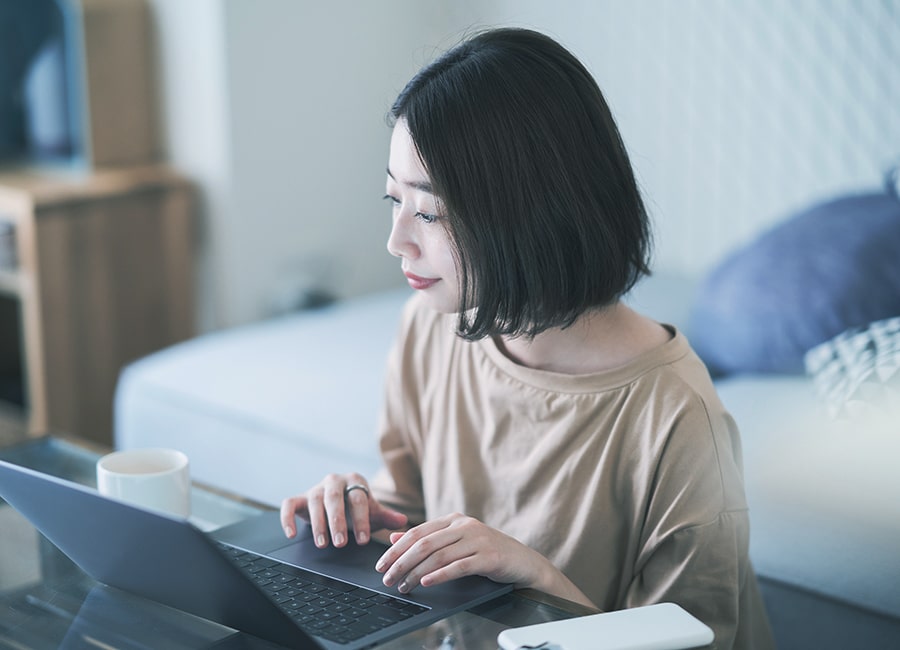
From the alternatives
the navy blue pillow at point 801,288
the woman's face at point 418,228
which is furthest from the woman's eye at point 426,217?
the navy blue pillow at point 801,288

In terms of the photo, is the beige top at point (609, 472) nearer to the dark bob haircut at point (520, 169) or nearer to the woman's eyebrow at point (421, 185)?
the dark bob haircut at point (520, 169)

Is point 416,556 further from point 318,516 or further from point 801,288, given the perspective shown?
point 801,288

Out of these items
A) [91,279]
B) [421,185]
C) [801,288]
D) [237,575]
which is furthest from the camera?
[91,279]

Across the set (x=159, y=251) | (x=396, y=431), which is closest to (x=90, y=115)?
→ (x=159, y=251)

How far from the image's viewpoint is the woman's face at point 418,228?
971 millimetres

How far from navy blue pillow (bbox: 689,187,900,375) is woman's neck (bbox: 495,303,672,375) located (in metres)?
0.66

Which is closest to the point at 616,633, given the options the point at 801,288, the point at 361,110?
the point at 801,288

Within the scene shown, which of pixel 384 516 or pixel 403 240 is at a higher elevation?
pixel 403 240

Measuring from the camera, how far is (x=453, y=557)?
0.88m

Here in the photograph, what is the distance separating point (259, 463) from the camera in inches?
68.7

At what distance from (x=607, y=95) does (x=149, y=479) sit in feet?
5.62

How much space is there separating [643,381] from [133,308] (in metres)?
1.69

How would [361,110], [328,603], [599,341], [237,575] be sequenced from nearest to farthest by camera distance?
[237,575], [328,603], [599,341], [361,110]

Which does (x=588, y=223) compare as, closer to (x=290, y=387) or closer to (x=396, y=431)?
(x=396, y=431)
